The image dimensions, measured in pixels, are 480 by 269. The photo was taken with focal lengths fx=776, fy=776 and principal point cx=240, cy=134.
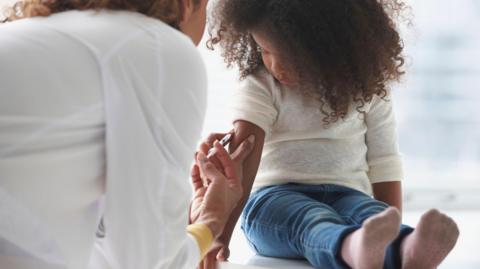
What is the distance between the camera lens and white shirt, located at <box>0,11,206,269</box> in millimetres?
890

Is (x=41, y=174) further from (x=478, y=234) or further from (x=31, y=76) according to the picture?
(x=478, y=234)

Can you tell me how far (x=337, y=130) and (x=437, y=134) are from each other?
39.8 inches

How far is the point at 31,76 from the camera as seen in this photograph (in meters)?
0.88

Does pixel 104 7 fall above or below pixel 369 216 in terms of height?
above

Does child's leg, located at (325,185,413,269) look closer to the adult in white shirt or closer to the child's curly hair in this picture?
the child's curly hair

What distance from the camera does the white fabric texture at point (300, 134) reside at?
4.78 ft

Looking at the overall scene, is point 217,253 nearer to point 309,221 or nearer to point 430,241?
point 309,221

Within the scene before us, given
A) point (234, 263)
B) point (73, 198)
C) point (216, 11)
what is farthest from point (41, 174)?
point (216, 11)

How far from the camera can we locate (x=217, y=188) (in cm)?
122

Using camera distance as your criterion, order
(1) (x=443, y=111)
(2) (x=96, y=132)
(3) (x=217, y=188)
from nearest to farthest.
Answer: (2) (x=96, y=132), (3) (x=217, y=188), (1) (x=443, y=111)

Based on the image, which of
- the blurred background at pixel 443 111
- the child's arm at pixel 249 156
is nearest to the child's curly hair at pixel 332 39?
the child's arm at pixel 249 156

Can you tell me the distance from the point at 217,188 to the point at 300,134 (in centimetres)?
29

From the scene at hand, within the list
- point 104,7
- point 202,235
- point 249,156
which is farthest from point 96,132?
point 249,156

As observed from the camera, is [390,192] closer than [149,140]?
No
